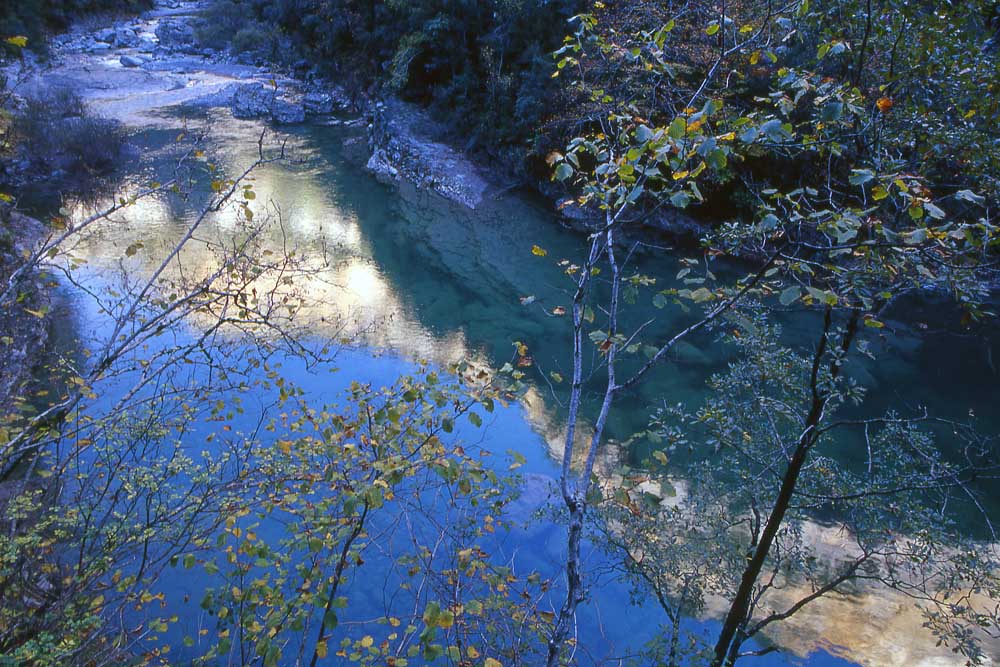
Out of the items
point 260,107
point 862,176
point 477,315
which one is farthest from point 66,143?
point 862,176

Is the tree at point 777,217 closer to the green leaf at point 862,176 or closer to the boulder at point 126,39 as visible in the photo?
the green leaf at point 862,176

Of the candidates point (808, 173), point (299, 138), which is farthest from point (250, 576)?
point (299, 138)

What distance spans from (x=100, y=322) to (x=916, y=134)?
34.8 ft

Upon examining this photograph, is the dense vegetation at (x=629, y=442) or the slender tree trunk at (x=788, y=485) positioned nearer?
the dense vegetation at (x=629, y=442)

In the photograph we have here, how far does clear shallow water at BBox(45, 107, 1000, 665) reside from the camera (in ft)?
20.3

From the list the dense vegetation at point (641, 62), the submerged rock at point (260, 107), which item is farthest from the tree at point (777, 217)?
the submerged rock at point (260, 107)

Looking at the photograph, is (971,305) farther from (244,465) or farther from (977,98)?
(244,465)

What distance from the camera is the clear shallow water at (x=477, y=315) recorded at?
618cm

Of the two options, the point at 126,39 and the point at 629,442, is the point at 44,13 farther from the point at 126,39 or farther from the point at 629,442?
the point at 629,442

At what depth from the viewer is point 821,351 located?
3486mm

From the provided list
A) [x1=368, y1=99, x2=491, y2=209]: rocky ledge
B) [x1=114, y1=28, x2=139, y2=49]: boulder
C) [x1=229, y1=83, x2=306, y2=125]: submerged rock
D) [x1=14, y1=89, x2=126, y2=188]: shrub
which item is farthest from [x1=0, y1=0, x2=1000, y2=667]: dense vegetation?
[x1=114, y1=28, x2=139, y2=49]: boulder

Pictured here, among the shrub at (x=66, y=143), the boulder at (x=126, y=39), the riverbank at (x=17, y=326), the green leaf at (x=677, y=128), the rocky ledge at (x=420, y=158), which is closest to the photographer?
the green leaf at (x=677, y=128)

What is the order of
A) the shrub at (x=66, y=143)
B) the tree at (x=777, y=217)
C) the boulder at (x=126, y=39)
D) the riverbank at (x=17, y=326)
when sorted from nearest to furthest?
the tree at (x=777, y=217) < the riverbank at (x=17, y=326) < the shrub at (x=66, y=143) < the boulder at (x=126, y=39)

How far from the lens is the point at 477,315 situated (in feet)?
38.1
